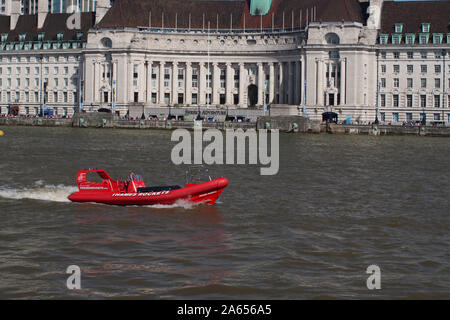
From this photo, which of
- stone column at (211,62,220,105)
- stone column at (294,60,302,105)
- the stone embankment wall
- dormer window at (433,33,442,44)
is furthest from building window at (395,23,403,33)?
stone column at (211,62,220,105)

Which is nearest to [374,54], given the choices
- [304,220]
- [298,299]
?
[304,220]

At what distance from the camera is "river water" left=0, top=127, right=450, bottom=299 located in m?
30.3

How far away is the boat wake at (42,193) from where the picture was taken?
51438 millimetres

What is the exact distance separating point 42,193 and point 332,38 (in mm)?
125929

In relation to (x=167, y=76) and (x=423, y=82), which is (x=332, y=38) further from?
(x=167, y=76)

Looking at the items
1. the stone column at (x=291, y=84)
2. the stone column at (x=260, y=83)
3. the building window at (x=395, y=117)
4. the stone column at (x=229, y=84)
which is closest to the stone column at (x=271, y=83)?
the stone column at (x=260, y=83)

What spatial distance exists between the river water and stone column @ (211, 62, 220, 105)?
121 metres

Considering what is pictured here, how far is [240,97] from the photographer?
190 meters

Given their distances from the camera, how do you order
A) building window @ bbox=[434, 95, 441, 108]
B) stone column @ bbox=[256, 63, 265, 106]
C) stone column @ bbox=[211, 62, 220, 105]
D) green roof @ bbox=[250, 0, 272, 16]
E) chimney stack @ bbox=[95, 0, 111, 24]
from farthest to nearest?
chimney stack @ bbox=[95, 0, 111, 24]
green roof @ bbox=[250, 0, 272, 16]
stone column @ bbox=[211, 62, 220, 105]
stone column @ bbox=[256, 63, 265, 106]
building window @ bbox=[434, 95, 441, 108]

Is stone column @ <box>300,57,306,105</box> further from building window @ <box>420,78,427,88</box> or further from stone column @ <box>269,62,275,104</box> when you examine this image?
building window @ <box>420,78,427,88</box>

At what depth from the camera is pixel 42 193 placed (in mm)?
52781

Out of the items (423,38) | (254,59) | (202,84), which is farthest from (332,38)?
(202,84)
